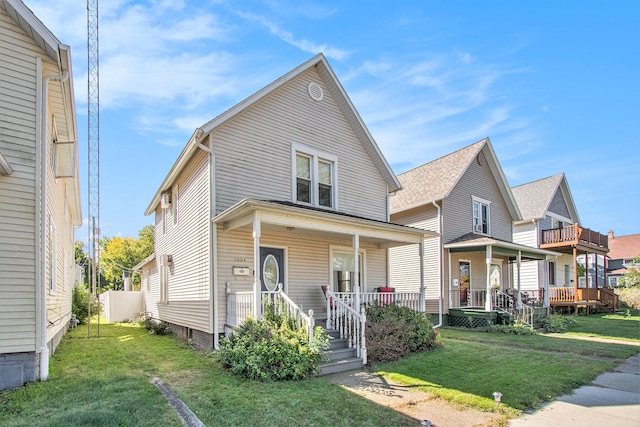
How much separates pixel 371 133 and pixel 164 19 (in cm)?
681

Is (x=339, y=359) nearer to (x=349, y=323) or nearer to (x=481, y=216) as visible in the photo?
(x=349, y=323)

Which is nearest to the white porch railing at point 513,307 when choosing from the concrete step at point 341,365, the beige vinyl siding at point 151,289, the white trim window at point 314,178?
the white trim window at point 314,178

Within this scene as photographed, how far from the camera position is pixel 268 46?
11.8 meters

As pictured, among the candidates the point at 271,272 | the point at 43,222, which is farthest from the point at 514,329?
the point at 43,222

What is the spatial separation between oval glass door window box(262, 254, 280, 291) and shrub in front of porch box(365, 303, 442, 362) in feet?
8.29

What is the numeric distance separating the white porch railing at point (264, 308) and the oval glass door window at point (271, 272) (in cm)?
118

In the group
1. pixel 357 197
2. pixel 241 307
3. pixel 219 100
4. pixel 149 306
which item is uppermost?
pixel 219 100

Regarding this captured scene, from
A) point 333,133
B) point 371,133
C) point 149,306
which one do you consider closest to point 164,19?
point 333,133

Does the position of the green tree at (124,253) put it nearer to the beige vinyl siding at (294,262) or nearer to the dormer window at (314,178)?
the dormer window at (314,178)

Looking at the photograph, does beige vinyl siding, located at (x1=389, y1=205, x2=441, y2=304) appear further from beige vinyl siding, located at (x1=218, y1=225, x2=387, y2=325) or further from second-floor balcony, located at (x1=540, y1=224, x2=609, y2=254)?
second-floor balcony, located at (x1=540, y1=224, x2=609, y2=254)

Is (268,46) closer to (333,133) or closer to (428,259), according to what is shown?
(333,133)

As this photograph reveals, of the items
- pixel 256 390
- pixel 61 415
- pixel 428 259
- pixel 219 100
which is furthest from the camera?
pixel 428 259

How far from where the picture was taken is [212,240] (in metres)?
9.48

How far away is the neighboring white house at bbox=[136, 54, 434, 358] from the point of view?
9.41 meters
